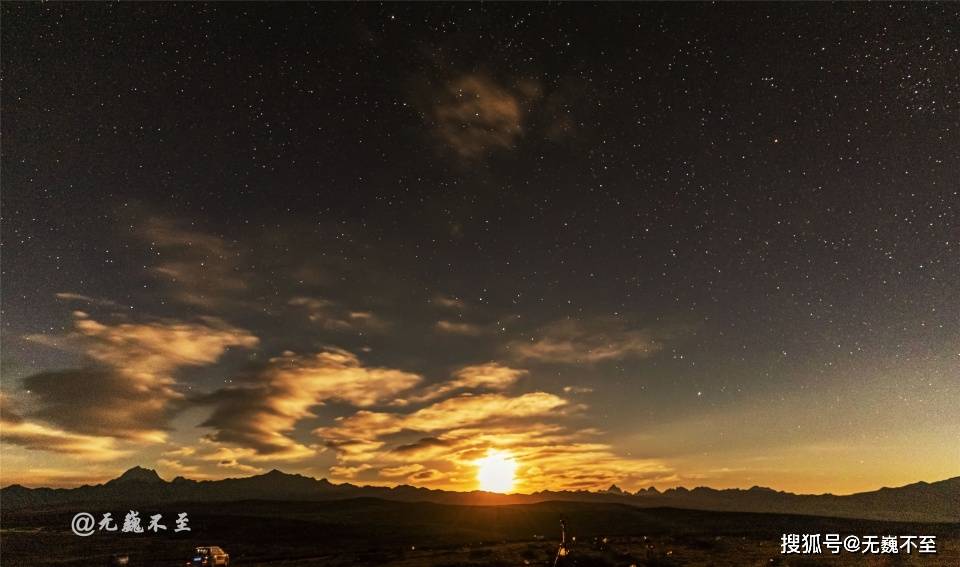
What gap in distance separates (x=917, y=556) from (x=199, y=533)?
154 metres

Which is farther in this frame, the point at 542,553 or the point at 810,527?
the point at 810,527

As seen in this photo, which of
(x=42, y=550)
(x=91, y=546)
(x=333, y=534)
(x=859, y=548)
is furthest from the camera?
(x=333, y=534)

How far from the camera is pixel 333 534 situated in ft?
504

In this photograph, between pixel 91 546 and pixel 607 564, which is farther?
pixel 91 546

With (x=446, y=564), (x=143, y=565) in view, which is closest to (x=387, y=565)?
(x=446, y=564)

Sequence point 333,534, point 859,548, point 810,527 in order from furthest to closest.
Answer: point 810,527, point 333,534, point 859,548

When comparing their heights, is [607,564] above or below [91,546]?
above

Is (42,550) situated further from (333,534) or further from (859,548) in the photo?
(859,548)

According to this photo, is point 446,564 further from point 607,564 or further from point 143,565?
point 143,565

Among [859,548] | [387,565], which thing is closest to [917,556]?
[859,548]

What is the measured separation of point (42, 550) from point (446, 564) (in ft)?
265

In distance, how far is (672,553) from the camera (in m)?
77.1

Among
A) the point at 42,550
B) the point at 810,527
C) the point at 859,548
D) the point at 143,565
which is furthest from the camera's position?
the point at 810,527

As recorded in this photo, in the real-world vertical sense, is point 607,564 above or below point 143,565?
above
